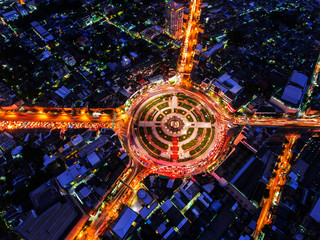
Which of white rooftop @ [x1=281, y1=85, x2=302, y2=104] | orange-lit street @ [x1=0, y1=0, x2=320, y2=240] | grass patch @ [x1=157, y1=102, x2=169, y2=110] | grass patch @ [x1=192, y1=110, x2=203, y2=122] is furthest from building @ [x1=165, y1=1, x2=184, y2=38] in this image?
white rooftop @ [x1=281, y1=85, x2=302, y2=104]

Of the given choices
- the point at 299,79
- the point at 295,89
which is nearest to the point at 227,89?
the point at 295,89

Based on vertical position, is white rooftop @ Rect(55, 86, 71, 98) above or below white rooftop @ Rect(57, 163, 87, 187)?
above

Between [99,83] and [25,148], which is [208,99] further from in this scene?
[25,148]

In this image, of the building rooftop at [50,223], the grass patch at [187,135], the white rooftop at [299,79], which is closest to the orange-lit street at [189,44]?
the grass patch at [187,135]

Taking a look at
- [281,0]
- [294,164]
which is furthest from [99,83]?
[281,0]

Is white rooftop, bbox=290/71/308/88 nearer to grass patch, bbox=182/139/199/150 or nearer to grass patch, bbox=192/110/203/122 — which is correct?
grass patch, bbox=192/110/203/122

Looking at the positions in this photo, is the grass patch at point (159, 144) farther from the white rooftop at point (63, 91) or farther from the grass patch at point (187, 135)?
the white rooftop at point (63, 91)
